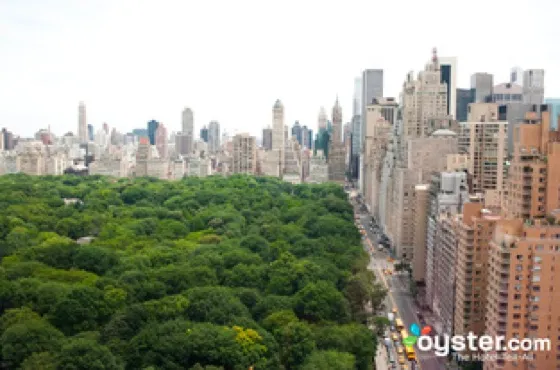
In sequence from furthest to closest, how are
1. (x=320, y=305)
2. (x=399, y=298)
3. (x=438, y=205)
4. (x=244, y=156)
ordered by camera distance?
(x=244, y=156), (x=399, y=298), (x=438, y=205), (x=320, y=305)

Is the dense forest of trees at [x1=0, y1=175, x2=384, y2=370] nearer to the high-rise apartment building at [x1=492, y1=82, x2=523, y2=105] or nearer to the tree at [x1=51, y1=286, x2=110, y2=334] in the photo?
the tree at [x1=51, y1=286, x2=110, y2=334]


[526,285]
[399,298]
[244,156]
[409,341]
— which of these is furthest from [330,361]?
[244,156]

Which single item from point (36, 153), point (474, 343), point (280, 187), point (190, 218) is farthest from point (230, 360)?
point (36, 153)

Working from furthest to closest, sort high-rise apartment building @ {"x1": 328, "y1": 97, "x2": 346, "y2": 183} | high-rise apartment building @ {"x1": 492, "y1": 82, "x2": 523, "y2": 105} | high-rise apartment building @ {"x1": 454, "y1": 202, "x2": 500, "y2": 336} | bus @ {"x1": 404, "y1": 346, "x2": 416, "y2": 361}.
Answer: high-rise apartment building @ {"x1": 328, "y1": 97, "x2": 346, "y2": 183} < high-rise apartment building @ {"x1": 492, "y1": 82, "x2": 523, "y2": 105} < bus @ {"x1": 404, "y1": 346, "x2": 416, "y2": 361} < high-rise apartment building @ {"x1": 454, "y1": 202, "x2": 500, "y2": 336}

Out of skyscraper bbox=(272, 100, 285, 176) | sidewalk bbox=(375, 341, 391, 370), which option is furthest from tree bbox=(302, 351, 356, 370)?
skyscraper bbox=(272, 100, 285, 176)

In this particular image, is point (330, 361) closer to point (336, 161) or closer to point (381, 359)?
point (381, 359)

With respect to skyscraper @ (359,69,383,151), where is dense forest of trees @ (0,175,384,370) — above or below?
below
